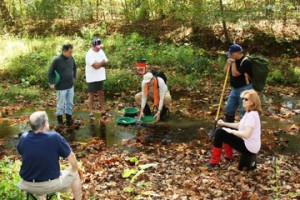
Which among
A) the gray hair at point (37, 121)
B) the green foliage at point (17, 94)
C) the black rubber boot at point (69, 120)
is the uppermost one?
the gray hair at point (37, 121)

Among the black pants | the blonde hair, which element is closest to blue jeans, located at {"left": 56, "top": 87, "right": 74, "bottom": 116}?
the black pants

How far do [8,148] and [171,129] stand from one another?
3941mm

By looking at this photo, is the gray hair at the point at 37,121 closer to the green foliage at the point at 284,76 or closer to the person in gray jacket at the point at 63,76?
the person in gray jacket at the point at 63,76

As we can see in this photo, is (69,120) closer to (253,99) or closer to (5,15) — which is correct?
(253,99)

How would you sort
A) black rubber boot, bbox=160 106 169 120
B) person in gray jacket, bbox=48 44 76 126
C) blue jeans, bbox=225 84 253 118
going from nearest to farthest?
blue jeans, bbox=225 84 253 118 < person in gray jacket, bbox=48 44 76 126 < black rubber boot, bbox=160 106 169 120

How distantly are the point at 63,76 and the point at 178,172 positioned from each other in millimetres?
4008

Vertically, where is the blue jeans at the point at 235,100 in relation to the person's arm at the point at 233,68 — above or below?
below

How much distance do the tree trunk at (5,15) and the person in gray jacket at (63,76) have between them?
18.4m

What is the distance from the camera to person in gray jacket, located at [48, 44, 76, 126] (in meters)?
9.12

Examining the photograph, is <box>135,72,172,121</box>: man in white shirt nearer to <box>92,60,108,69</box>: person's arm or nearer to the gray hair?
<box>92,60,108,69</box>: person's arm

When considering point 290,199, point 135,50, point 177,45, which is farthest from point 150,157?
point 177,45

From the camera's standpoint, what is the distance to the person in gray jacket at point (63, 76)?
→ 912 cm

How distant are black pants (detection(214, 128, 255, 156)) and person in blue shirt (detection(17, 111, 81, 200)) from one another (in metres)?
3.03

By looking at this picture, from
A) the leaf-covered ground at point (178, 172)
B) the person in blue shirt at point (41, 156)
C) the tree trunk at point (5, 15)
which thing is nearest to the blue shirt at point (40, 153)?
the person in blue shirt at point (41, 156)
